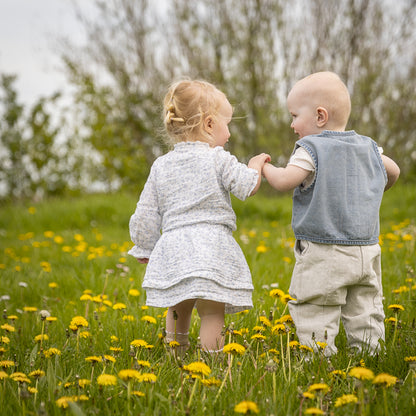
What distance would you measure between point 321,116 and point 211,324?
1059mm

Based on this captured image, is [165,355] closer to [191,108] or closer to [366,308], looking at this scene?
[366,308]

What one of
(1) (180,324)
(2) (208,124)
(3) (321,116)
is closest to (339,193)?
(3) (321,116)

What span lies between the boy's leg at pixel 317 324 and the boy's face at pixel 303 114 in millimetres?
784

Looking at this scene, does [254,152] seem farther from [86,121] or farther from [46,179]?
[46,179]

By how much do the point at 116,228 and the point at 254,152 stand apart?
3939mm

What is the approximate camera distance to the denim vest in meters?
2.25

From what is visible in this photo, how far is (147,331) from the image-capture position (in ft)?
8.98

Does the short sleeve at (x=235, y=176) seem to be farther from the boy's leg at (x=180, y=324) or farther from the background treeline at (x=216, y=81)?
the background treeline at (x=216, y=81)

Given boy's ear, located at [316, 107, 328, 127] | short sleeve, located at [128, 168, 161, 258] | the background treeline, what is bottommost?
short sleeve, located at [128, 168, 161, 258]

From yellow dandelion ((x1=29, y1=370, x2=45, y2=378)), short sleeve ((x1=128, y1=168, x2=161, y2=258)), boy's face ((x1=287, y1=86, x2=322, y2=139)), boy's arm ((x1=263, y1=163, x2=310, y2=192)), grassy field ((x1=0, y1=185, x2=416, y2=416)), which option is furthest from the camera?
short sleeve ((x1=128, y1=168, x2=161, y2=258))

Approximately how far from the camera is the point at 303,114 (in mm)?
2346

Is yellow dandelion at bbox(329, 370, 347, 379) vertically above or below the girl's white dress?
below

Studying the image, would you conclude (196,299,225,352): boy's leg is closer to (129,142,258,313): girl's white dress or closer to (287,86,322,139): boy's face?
(129,142,258,313): girl's white dress

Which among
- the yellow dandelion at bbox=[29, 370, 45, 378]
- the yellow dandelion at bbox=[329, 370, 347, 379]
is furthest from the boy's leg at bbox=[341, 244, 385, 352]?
the yellow dandelion at bbox=[29, 370, 45, 378]
